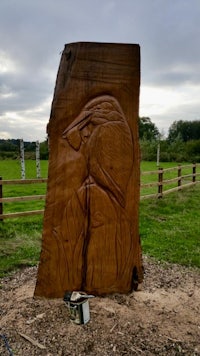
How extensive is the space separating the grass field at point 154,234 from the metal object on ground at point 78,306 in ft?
5.52

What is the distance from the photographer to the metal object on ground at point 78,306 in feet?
8.89

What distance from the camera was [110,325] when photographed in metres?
2.78

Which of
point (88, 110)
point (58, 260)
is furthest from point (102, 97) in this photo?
point (58, 260)

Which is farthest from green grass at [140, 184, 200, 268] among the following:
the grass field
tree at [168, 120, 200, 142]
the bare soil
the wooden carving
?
tree at [168, 120, 200, 142]

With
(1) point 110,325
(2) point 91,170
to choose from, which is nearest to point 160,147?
(2) point 91,170

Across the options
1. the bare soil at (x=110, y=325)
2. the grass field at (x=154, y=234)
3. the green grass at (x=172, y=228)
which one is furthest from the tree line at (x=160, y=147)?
the bare soil at (x=110, y=325)

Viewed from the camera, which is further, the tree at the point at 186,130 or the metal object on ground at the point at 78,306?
the tree at the point at 186,130

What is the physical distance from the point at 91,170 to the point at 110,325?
1.37 meters

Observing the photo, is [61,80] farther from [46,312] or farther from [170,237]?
[170,237]

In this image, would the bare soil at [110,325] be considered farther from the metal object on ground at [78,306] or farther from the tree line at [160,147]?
the tree line at [160,147]

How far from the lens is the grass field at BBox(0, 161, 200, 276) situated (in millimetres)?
4766

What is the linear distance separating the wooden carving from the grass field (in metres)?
1.47

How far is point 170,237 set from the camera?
594 centimetres

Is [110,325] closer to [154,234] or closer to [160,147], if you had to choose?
[154,234]
